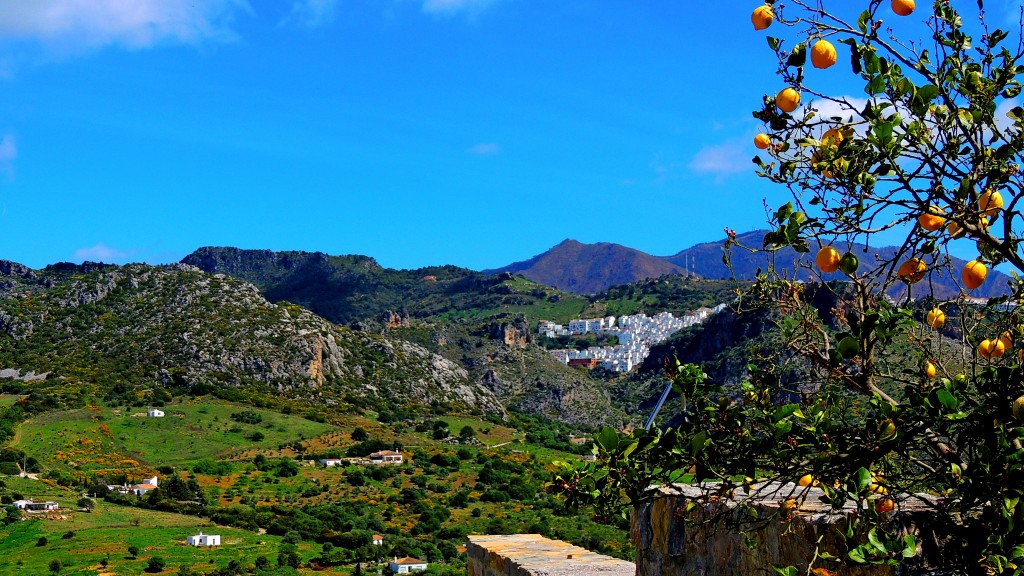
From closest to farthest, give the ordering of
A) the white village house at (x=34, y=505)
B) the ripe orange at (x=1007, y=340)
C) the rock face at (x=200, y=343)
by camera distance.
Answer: the ripe orange at (x=1007, y=340) < the white village house at (x=34, y=505) < the rock face at (x=200, y=343)

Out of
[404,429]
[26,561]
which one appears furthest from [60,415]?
[26,561]

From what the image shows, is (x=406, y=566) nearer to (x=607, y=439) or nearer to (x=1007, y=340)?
(x=607, y=439)

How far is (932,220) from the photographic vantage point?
2986 millimetres

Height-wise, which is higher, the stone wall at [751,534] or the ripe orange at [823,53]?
the ripe orange at [823,53]

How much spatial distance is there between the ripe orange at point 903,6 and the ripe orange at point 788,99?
459 mm

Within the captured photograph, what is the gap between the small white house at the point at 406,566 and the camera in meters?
26.4

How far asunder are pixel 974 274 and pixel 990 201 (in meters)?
0.28

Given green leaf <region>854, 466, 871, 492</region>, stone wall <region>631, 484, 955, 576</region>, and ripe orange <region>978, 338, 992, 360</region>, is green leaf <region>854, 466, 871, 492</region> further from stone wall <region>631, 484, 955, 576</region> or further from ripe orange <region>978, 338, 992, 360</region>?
ripe orange <region>978, 338, 992, 360</region>

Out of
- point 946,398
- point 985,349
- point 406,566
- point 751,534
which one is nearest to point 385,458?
point 406,566

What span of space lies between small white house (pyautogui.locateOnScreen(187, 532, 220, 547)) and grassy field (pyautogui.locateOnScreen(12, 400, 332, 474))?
1403 centimetres

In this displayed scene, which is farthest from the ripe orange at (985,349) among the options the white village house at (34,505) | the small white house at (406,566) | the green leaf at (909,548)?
the white village house at (34,505)

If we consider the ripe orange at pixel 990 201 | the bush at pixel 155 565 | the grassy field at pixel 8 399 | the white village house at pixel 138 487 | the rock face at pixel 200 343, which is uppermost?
the rock face at pixel 200 343

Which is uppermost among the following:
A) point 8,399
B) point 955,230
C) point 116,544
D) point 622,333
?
point 622,333

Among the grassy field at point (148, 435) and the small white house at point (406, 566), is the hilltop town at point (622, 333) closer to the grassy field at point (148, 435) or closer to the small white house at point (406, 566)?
the grassy field at point (148, 435)
